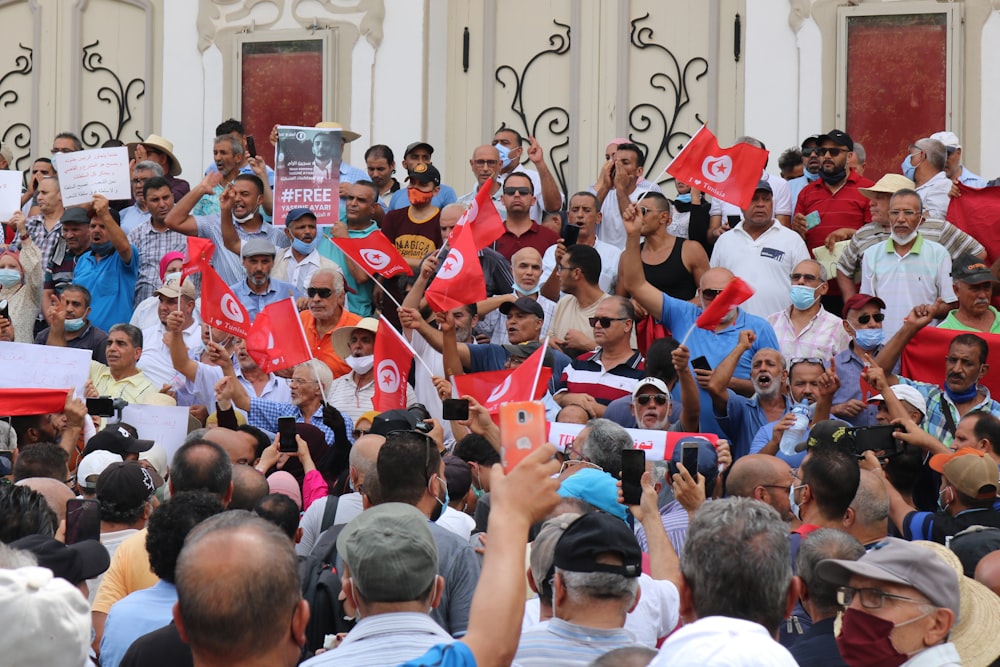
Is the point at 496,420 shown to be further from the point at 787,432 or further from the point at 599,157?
the point at 599,157

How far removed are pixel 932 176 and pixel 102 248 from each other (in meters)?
6.47

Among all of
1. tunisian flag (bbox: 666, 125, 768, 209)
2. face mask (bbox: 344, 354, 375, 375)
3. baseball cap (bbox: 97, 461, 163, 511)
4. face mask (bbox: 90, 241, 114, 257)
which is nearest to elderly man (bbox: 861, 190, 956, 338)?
tunisian flag (bbox: 666, 125, 768, 209)

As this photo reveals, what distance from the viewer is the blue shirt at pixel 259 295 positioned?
11.5 meters

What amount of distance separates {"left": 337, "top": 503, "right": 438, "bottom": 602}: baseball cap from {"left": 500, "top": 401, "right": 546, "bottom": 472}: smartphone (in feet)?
0.92

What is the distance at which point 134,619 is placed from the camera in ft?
15.0

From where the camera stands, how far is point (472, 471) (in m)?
7.54

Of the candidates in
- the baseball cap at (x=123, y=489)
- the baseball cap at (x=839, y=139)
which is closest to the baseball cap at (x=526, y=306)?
the baseball cap at (x=839, y=139)

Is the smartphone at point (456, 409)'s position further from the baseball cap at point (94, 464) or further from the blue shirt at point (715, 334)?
the blue shirt at point (715, 334)

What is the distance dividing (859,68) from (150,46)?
23.9 feet

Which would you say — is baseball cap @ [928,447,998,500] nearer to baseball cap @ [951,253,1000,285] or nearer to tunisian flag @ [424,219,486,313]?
baseball cap @ [951,253,1000,285]

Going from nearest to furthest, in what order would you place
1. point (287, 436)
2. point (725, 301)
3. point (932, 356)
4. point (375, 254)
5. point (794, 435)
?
point (287, 436) < point (794, 435) < point (725, 301) < point (932, 356) < point (375, 254)

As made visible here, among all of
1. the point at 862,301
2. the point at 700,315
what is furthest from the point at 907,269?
the point at 700,315

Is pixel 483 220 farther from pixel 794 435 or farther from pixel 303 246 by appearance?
pixel 794 435

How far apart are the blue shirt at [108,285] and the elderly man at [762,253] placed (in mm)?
4625
